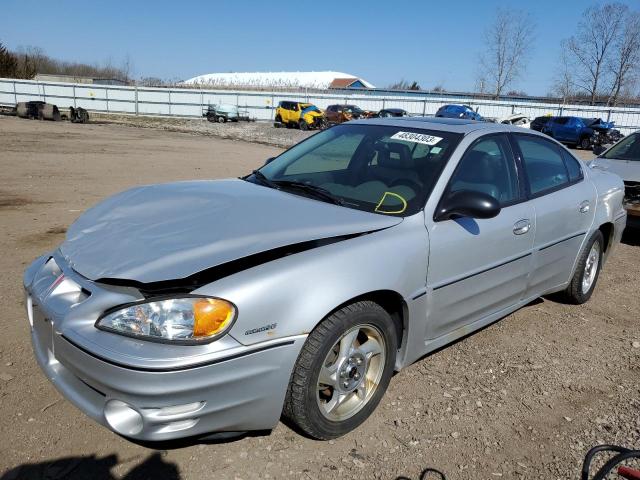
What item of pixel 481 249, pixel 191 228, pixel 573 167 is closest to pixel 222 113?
pixel 573 167

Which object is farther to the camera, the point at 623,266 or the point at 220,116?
the point at 220,116

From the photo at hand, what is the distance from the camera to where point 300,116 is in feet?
111

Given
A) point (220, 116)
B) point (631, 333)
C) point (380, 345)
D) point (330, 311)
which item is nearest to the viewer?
point (330, 311)

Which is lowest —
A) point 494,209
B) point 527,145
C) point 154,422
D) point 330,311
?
point 154,422

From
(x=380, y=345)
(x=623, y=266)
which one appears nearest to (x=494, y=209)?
(x=380, y=345)

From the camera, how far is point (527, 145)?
398 cm

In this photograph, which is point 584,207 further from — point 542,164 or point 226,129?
point 226,129

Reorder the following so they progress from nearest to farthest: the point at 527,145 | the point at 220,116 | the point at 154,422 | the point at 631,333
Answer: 1. the point at 154,422
2. the point at 527,145
3. the point at 631,333
4. the point at 220,116

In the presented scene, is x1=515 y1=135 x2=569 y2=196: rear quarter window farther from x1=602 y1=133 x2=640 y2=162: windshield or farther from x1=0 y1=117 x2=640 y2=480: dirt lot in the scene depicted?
x1=602 y1=133 x2=640 y2=162: windshield

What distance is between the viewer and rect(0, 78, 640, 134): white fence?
4022 centimetres

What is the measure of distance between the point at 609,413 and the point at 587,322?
151 cm

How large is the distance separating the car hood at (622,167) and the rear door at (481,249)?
414 centimetres

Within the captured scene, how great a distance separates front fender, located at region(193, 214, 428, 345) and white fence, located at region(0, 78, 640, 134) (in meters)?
39.7

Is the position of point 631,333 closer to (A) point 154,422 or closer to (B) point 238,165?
(A) point 154,422
